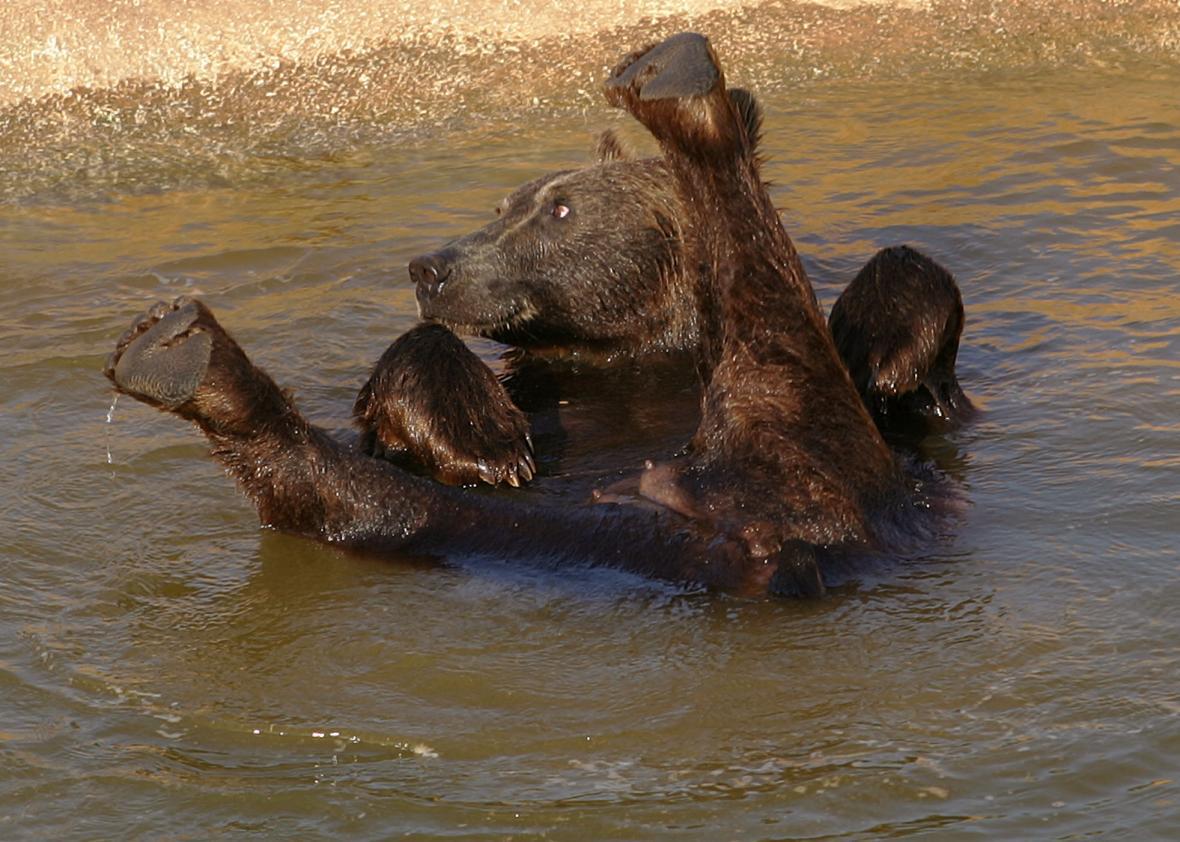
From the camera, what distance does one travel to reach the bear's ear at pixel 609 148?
21.9ft

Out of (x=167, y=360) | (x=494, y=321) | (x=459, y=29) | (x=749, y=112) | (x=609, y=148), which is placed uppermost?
(x=459, y=29)

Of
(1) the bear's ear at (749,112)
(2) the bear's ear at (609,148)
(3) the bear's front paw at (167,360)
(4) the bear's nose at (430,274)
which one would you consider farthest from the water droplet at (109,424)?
(1) the bear's ear at (749,112)

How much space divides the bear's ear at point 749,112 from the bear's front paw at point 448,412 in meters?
1.10

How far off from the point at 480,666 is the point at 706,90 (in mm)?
1523

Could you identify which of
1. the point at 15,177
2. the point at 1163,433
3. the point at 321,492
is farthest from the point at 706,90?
the point at 15,177

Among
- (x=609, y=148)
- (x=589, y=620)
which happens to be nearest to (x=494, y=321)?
(x=609, y=148)

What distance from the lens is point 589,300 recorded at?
6250mm

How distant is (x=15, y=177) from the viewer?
8.72 m

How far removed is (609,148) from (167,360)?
2754 mm

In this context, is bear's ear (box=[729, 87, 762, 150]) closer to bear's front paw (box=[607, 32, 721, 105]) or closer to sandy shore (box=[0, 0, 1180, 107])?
bear's front paw (box=[607, 32, 721, 105])

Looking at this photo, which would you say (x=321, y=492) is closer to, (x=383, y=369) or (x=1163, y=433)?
(x=383, y=369)

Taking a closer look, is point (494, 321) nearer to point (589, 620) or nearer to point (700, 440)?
point (700, 440)

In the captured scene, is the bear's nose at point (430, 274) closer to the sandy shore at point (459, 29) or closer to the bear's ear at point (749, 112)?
the bear's ear at point (749, 112)

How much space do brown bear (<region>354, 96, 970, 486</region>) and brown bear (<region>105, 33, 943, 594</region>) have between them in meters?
0.55
